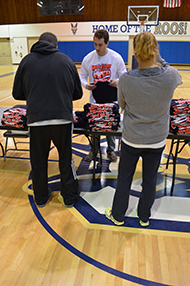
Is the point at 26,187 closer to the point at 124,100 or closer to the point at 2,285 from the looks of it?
the point at 2,285

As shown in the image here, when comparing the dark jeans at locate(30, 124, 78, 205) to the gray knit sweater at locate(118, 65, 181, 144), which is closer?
the gray knit sweater at locate(118, 65, 181, 144)

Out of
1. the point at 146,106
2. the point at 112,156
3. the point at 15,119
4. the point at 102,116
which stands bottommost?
the point at 112,156

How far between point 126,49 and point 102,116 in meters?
14.5

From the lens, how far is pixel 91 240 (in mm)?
2199

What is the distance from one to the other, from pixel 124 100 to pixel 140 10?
13660 millimetres

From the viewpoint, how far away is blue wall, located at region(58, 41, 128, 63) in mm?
15727

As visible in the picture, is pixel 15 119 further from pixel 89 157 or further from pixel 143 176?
pixel 143 176

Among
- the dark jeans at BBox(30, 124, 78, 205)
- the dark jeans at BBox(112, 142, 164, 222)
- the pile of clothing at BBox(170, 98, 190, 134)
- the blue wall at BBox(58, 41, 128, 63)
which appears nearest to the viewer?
the dark jeans at BBox(112, 142, 164, 222)

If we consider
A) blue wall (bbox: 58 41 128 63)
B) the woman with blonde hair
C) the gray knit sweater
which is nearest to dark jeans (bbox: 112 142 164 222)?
the woman with blonde hair

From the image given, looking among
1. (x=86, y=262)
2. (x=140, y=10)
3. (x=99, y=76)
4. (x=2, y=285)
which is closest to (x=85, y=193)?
(x=86, y=262)

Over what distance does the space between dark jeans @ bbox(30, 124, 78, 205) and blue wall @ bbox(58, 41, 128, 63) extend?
14550 millimetres

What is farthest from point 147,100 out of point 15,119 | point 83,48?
point 83,48

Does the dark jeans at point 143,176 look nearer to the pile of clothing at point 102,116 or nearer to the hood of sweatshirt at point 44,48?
the pile of clothing at point 102,116

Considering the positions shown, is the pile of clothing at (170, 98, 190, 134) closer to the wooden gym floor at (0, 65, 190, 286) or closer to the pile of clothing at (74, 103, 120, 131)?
the pile of clothing at (74, 103, 120, 131)
